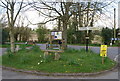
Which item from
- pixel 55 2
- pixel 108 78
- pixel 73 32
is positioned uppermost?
pixel 55 2

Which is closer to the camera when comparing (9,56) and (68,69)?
(68,69)

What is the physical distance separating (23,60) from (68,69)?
274 centimetres

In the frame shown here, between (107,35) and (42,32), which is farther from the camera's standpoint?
(42,32)

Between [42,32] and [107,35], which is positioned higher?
[42,32]

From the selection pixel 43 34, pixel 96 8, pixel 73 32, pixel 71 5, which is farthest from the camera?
pixel 43 34

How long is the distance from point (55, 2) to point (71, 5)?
→ 171 cm

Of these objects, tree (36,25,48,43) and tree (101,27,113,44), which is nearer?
tree (101,27,113,44)

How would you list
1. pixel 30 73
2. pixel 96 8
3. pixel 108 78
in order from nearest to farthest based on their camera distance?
pixel 108 78
pixel 30 73
pixel 96 8

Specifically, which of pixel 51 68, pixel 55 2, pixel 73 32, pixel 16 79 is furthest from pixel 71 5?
pixel 73 32

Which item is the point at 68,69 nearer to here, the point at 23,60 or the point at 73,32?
the point at 23,60

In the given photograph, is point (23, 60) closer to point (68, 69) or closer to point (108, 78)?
point (68, 69)

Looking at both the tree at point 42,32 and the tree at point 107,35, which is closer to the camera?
the tree at point 107,35

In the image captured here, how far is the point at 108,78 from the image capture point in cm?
532

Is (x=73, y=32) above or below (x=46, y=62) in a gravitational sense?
above
